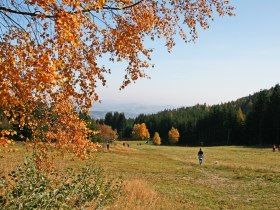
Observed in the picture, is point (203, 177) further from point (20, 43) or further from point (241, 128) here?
point (241, 128)

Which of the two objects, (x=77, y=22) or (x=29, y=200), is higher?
(x=77, y=22)

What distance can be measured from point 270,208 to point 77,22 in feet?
46.4

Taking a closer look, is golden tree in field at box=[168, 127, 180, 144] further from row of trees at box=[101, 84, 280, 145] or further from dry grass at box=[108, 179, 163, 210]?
dry grass at box=[108, 179, 163, 210]

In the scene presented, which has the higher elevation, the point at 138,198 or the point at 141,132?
the point at 141,132

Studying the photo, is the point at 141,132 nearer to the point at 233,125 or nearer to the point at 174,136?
the point at 174,136

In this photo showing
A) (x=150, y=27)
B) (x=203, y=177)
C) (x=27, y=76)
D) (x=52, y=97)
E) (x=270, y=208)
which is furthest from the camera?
(x=203, y=177)

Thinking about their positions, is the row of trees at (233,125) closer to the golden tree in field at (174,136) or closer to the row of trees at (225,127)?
the row of trees at (225,127)

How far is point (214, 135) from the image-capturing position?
121 m

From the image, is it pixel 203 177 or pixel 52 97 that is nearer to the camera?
pixel 52 97

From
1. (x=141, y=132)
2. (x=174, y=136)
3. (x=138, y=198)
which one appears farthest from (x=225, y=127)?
(x=138, y=198)

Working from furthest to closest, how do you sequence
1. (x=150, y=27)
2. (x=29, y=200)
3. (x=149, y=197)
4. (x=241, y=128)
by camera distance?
(x=241, y=128) < (x=149, y=197) < (x=150, y=27) < (x=29, y=200)

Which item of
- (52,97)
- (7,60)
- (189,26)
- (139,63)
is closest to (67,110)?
(52,97)

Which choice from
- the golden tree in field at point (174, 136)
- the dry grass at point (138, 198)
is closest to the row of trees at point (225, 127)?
the golden tree in field at point (174, 136)

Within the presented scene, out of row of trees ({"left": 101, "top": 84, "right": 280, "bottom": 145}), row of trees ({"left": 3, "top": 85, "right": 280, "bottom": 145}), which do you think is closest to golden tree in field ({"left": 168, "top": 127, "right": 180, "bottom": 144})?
row of trees ({"left": 3, "top": 85, "right": 280, "bottom": 145})
